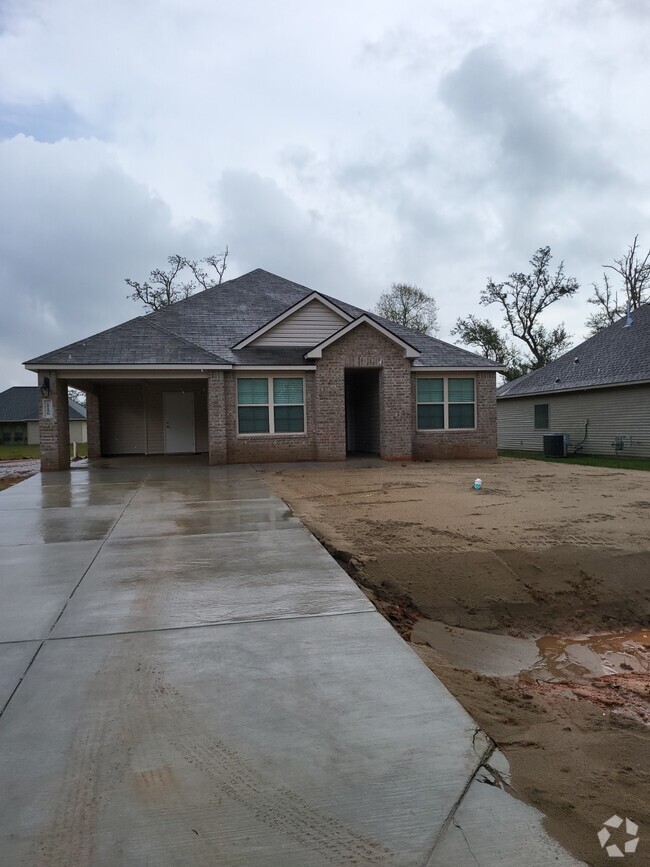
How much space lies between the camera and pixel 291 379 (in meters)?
17.6

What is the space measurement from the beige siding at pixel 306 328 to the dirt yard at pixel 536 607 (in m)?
8.13

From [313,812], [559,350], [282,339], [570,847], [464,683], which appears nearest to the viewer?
[570,847]

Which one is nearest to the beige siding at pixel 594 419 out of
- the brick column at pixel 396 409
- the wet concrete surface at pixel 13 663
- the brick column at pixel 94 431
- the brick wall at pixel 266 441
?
the brick column at pixel 396 409

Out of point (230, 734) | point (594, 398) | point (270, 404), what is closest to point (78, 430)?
point (270, 404)

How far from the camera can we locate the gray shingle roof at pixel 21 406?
49.7 m

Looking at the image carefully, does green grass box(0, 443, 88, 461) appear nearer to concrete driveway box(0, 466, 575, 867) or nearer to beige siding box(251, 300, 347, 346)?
beige siding box(251, 300, 347, 346)

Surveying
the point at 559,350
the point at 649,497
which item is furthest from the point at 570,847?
the point at 559,350

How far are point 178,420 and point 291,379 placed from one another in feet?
18.7

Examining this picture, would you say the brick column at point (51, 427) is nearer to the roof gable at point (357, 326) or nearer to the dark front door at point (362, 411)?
the roof gable at point (357, 326)

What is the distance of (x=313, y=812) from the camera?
2.15m

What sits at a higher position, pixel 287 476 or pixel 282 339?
pixel 282 339

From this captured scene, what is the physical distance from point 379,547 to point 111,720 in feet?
13.3

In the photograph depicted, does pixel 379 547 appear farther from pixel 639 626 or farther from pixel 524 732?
pixel 524 732

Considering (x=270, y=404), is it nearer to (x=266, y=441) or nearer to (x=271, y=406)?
(x=271, y=406)
